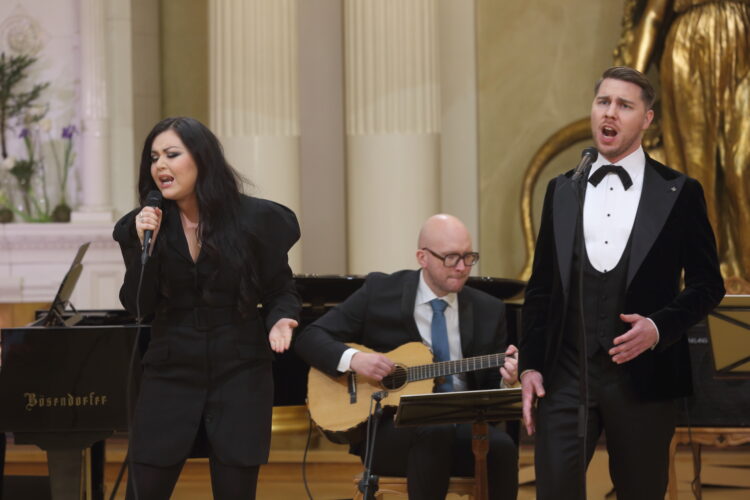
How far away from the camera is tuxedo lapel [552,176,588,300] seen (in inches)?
136

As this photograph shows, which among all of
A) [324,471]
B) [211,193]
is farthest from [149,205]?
[324,471]

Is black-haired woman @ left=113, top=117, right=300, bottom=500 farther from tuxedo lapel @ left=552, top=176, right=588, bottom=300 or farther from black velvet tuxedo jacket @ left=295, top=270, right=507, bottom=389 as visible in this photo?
black velvet tuxedo jacket @ left=295, top=270, right=507, bottom=389

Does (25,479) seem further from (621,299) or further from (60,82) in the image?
(60,82)

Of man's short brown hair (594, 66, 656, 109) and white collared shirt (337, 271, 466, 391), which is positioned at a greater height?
man's short brown hair (594, 66, 656, 109)

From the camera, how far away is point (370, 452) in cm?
452

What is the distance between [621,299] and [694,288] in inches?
8.8

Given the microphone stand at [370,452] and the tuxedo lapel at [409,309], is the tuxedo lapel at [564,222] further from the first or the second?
the tuxedo lapel at [409,309]

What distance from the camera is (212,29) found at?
26.6ft

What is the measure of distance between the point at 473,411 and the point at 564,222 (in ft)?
3.26

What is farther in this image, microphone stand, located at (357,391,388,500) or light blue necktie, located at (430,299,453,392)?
light blue necktie, located at (430,299,453,392)

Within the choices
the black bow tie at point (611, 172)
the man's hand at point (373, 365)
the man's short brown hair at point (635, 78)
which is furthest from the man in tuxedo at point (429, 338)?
the man's short brown hair at point (635, 78)

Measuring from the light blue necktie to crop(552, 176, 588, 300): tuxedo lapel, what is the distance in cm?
132

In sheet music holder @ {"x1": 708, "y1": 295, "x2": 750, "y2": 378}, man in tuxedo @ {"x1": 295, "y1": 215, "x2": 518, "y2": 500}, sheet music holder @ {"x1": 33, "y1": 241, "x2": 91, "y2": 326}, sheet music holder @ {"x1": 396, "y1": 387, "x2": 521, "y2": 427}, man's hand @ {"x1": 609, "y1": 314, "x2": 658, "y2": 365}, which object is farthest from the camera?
sheet music holder @ {"x1": 33, "y1": 241, "x2": 91, "y2": 326}

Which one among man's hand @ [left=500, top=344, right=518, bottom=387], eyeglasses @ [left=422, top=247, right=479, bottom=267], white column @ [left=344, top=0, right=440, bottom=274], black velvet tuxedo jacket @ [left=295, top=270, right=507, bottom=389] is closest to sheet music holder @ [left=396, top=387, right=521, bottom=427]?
man's hand @ [left=500, top=344, right=518, bottom=387]
